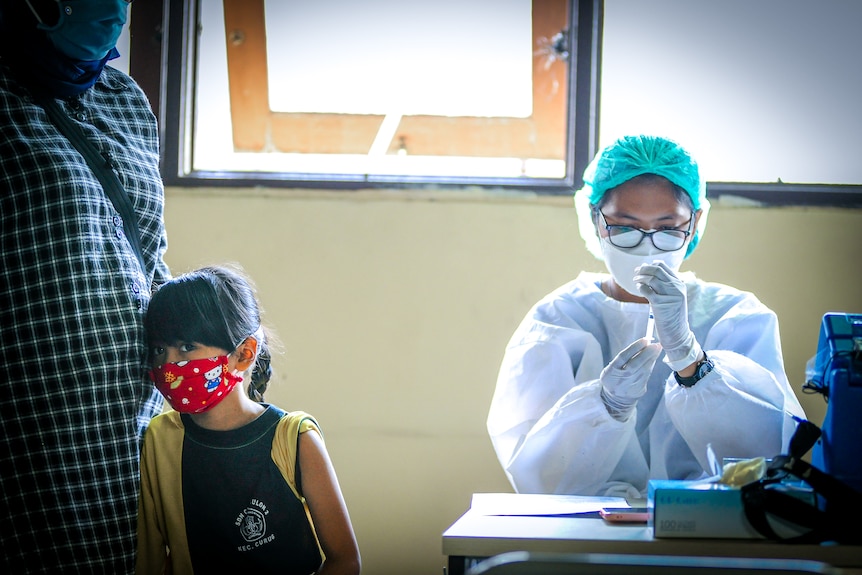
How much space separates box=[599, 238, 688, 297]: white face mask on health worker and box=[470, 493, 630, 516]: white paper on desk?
430 mm

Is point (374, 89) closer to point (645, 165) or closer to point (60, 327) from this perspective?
point (645, 165)

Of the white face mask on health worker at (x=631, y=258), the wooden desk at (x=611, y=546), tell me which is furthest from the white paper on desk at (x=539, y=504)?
the white face mask on health worker at (x=631, y=258)

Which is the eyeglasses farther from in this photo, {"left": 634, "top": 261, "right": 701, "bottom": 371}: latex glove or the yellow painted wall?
the yellow painted wall

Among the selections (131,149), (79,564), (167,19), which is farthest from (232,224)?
(79,564)

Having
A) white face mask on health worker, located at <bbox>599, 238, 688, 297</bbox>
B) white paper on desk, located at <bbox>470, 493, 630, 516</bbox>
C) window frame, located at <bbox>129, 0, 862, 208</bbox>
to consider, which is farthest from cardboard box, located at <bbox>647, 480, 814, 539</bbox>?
window frame, located at <bbox>129, 0, 862, 208</bbox>

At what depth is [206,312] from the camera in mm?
1586

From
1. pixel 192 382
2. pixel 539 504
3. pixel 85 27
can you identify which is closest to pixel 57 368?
pixel 192 382

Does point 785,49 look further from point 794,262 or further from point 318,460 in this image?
point 318,460

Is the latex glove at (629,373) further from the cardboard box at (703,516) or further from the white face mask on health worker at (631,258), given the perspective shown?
the cardboard box at (703,516)

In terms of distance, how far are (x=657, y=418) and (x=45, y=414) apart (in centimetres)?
118

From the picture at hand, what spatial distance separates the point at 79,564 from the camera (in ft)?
4.63

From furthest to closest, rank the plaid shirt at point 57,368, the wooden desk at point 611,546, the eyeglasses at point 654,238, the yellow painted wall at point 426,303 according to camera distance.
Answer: the yellow painted wall at point 426,303
the eyeglasses at point 654,238
the plaid shirt at point 57,368
the wooden desk at point 611,546

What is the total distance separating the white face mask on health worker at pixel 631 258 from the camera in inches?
69.4

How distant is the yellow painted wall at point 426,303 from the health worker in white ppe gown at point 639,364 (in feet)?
1.40
